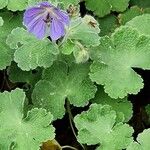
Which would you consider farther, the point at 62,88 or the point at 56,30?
the point at 62,88

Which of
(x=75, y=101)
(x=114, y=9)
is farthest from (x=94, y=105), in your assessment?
(x=114, y=9)

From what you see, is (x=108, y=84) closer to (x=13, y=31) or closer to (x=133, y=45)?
(x=133, y=45)

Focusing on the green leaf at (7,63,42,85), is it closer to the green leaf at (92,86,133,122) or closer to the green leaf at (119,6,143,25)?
the green leaf at (92,86,133,122)

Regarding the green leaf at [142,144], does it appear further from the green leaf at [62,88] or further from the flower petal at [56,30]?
the flower petal at [56,30]

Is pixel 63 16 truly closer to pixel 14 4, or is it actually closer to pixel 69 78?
pixel 69 78

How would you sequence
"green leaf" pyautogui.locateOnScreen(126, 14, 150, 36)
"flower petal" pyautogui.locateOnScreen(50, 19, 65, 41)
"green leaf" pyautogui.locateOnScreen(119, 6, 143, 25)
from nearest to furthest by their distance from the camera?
"flower petal" pyautogui.locateOnScreen(50, 19, 65, 41) < "green leaf" pyautogui.locateOnScreen(126, 14, 150, 36) < "green leaf" pyautogui.locateOnScreen(119, 6, 143, 25)

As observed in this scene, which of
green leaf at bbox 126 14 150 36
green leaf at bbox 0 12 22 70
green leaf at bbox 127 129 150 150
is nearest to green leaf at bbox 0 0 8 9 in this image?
green leaf at bbox 0 12 22 70

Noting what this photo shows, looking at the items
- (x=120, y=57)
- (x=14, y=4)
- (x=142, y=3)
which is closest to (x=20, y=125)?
(x=120, y=57)
